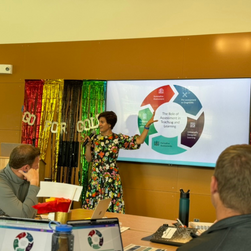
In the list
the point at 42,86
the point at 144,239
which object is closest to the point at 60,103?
the point at 42,86

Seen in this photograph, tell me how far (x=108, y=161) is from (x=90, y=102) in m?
0.97

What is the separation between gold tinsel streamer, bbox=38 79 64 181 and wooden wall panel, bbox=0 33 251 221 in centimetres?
16

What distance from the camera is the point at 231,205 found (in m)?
1.44

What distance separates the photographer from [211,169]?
4848 mm

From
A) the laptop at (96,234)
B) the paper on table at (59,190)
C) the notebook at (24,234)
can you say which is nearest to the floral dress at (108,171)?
the paper on table at (59,190)

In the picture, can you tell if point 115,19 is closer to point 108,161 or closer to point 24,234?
point 108,161

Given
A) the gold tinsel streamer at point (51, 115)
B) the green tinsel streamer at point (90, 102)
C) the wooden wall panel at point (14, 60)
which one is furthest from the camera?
the wooden wall panel at point (14, 60)

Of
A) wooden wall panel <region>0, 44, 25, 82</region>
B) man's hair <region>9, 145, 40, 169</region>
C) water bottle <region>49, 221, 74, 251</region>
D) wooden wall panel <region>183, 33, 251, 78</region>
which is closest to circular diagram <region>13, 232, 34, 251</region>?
water bottle <region>49, 221, 74, 251</region>

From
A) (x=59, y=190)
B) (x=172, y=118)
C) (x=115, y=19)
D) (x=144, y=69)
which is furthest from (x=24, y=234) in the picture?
(x=115, y=19)

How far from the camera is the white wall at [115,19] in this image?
5008mm

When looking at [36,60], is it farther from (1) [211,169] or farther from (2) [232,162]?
(2) [232,162]

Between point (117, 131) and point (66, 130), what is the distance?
29.4 inches

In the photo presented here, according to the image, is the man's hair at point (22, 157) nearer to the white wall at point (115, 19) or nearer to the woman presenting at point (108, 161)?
the woman presenting at point (108, 161)

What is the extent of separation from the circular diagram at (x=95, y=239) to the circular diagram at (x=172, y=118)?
3187 mm
